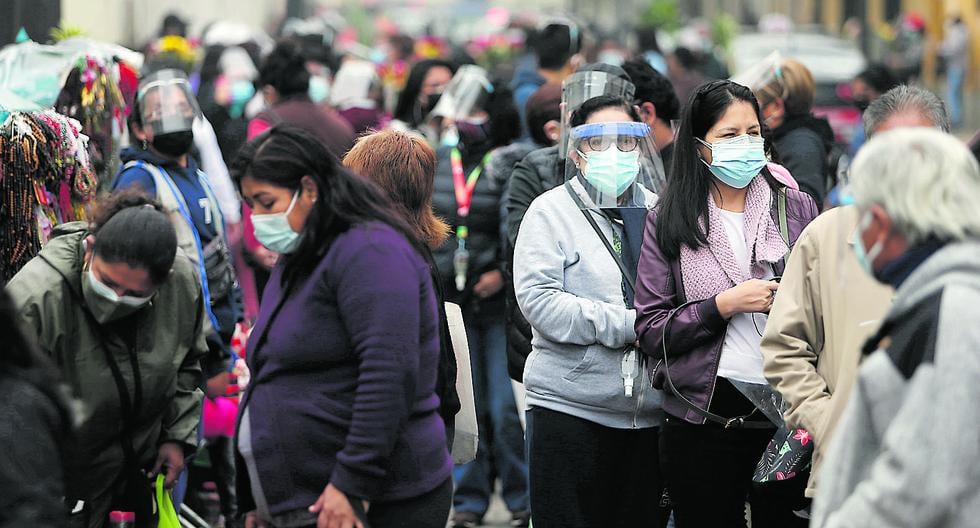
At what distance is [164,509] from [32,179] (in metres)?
1.29

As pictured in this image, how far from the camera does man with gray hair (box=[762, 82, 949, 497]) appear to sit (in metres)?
4.38

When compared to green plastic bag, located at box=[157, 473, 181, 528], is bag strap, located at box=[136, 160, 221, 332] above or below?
above

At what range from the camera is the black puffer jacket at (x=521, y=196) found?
20.8ft

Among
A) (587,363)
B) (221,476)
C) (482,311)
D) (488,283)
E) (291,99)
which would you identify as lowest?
(221,476)

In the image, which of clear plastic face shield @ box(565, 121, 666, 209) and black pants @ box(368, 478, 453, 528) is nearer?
black pants @ box(368, 478, 453, 528)

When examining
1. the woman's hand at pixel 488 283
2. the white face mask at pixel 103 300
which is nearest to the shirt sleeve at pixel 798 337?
the white face mask at pixel 103 300

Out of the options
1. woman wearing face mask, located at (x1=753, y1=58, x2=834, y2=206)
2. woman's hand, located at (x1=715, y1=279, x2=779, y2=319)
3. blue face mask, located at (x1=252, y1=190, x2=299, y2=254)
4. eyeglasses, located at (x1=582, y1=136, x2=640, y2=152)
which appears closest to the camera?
blue face mask, located at (x1=252, y1=190, x2=299, y2=254)

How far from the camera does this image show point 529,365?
5.60m

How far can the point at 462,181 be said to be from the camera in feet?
26.7

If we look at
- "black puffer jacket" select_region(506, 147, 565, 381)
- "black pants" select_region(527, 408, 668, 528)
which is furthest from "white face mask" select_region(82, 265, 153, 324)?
"black puffer jacket" select_region(506, 147, 565, 381)

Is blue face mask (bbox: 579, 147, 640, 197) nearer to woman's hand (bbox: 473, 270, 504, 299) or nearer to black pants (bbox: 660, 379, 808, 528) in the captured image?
black pants (bbox: 660, 379, 808, 528)

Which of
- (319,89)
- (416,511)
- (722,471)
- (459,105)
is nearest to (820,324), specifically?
(722,471)

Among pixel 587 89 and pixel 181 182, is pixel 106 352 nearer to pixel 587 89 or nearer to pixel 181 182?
pixel 181 182

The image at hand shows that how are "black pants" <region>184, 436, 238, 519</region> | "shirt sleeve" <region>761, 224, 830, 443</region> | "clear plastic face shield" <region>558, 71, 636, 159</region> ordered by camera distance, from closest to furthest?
"shirt sleeve" <region>761, 224, 830, 443</region>
"clear plastic face shield" <region>558, 71, 636, 159</region>
"black pants" <region>184, 436, 238, 519</region>
